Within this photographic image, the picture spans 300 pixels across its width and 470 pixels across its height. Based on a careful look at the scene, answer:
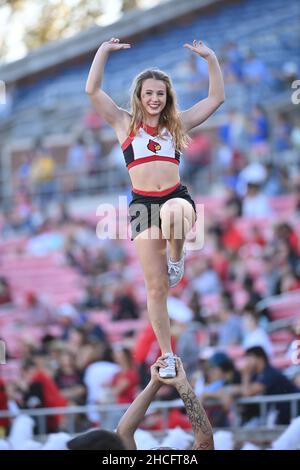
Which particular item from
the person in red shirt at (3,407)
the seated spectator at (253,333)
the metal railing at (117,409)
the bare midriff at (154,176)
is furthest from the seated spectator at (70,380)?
the bare midriff at (154,176)

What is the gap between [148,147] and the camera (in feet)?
20.4

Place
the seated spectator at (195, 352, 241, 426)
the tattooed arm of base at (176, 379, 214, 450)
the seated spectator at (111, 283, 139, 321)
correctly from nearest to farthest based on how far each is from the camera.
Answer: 1. the tattooed arm of base at (176, 379, 214, 450)
2. the seated spectator at (195, 352, 241, 426)
3. the seated spectator at (111, 283, 139, 321)

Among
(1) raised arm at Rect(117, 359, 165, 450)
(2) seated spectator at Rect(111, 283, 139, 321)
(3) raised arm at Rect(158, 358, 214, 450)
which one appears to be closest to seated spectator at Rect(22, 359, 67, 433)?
(2) seated spectator at Rect(111, 283, 139, 321)

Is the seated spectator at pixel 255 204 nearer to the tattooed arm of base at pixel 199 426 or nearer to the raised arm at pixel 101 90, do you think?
the raised arm at pixel 101 90

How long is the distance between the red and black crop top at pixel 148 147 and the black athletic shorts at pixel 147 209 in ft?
0.63

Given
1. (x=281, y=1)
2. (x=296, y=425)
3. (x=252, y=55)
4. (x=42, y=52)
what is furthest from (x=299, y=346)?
(x=42, y=52)

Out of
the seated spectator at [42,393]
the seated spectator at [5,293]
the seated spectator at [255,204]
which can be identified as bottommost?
the seated spectator at [42,393]

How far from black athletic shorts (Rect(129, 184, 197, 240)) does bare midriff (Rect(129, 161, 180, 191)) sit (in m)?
0.05

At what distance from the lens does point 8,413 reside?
9555 millimetres

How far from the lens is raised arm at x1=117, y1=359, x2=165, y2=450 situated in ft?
20.2

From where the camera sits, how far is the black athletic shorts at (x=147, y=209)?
20.2ft

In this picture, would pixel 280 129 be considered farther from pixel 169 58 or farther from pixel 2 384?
pixel 2 384

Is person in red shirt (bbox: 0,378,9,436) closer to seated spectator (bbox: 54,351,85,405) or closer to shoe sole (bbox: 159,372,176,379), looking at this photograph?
seated spectator (bbox: 54,351,85,405)
